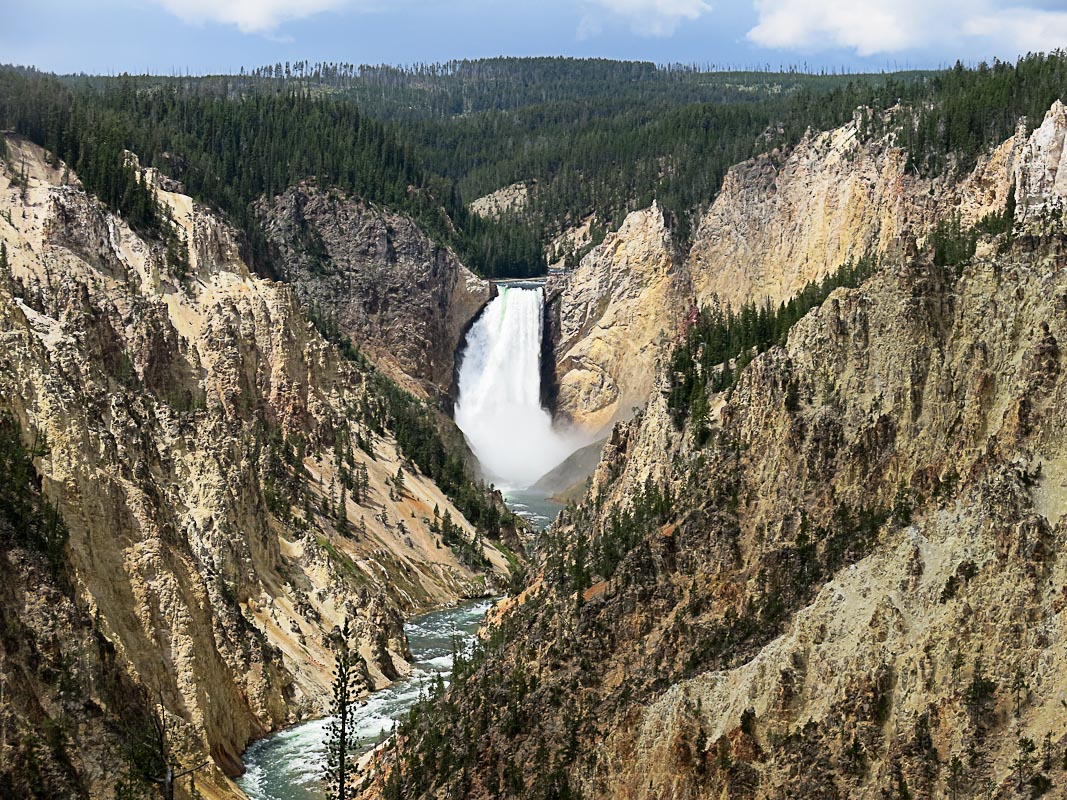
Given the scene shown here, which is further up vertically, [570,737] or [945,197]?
[945,197]

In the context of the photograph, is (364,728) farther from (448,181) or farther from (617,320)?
(448,181)

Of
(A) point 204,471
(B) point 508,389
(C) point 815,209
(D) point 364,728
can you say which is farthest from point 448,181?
(D) point 364,728

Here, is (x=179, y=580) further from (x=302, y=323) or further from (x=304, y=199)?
(x=304, y=199)

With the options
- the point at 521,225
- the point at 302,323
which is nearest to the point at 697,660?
the point at 302,323

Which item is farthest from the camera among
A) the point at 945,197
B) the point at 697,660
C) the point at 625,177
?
the point at 625,177

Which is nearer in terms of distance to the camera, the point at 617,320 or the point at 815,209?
the point at 815,209

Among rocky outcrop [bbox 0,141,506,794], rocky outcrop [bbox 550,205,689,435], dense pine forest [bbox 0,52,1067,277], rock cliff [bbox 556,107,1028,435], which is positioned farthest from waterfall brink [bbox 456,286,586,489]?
rocky outcrop [bbox 0,141,506,794]
